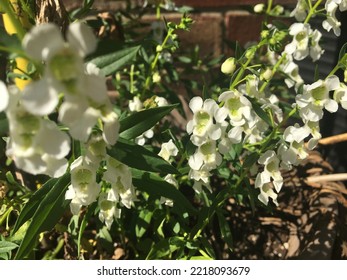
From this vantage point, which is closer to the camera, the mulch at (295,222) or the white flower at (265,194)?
the white flower at (265,194)

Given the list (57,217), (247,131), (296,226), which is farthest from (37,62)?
(296,226)

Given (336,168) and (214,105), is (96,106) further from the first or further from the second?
(336,168)

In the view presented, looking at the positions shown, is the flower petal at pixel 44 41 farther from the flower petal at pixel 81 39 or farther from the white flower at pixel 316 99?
the white flower at pixel 316 99

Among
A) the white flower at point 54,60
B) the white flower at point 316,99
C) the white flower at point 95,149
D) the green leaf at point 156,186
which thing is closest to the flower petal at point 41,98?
the white flower at point 54,60

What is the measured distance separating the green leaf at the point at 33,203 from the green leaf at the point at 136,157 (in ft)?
0.45

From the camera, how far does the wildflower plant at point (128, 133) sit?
45 centimetres

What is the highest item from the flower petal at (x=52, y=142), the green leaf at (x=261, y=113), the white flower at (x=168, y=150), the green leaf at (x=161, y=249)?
the flower petal at (x=52, y=142)

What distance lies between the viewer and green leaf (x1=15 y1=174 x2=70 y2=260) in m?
0.73

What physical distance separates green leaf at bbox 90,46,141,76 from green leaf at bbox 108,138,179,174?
0.35 feet

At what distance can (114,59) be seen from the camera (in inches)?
28.5

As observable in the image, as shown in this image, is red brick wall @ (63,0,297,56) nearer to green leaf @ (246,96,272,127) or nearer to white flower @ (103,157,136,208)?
green leaf @ (246,96,272,127)

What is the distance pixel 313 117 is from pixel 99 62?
0.38 metres

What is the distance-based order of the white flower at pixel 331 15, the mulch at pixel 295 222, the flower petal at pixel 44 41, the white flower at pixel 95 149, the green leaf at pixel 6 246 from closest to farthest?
the flower petal at pixel 44 41 < the white flower at pixel 95 149 < the green leaf at pixel 6 246 < the white flower at pixel 331 15 < the mulch at pixel 295 222

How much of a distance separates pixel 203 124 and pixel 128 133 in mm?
126
